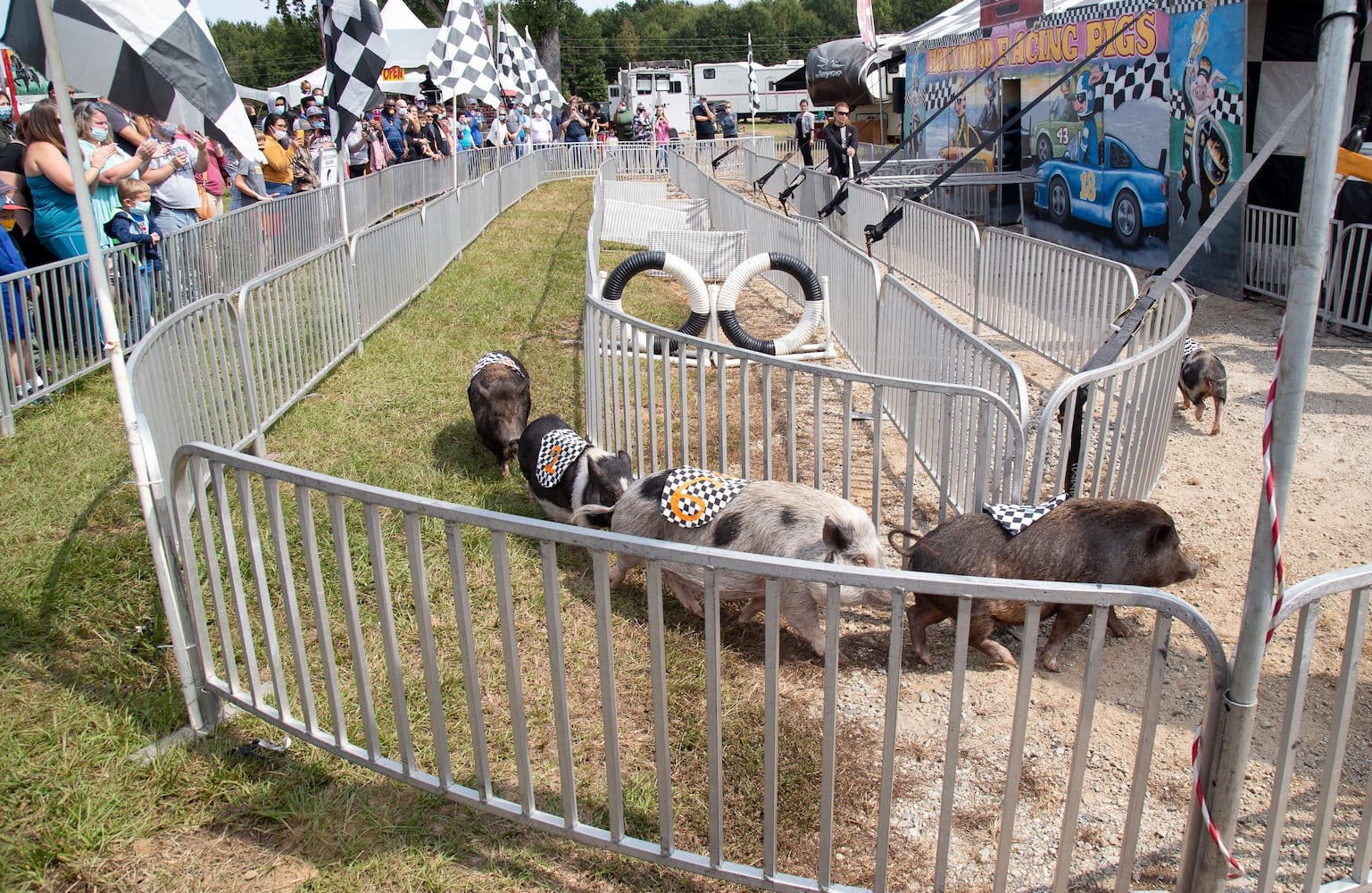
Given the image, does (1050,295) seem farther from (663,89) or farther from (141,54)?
(663,89)

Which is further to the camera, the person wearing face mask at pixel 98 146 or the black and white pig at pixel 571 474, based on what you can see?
the person wearing face mask at pixel 98 146

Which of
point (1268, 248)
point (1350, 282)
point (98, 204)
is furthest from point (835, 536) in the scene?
point (1268, 248)

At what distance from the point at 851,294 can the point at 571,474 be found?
409 cm

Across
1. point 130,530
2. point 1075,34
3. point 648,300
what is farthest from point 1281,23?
point 130,530

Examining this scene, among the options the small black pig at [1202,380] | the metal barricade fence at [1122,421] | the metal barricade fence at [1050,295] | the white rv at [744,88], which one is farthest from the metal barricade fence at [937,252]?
the white rv at [744,88]

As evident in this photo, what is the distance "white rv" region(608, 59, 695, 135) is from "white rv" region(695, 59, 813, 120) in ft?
25.9

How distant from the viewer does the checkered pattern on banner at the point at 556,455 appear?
5031mm

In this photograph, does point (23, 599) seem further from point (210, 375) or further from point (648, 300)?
point (648, 300)

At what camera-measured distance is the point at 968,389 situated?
4418 mm

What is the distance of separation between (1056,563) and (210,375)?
4.39 meters

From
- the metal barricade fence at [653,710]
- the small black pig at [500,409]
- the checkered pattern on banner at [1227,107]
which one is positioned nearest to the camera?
the metal barricade fence at [653,710]

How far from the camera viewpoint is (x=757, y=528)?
401 centimetres

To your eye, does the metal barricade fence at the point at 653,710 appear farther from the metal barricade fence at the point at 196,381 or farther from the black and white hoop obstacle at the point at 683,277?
the black and white hoop obstacle at the point at 683,277

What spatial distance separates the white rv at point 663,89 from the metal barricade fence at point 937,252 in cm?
3414
